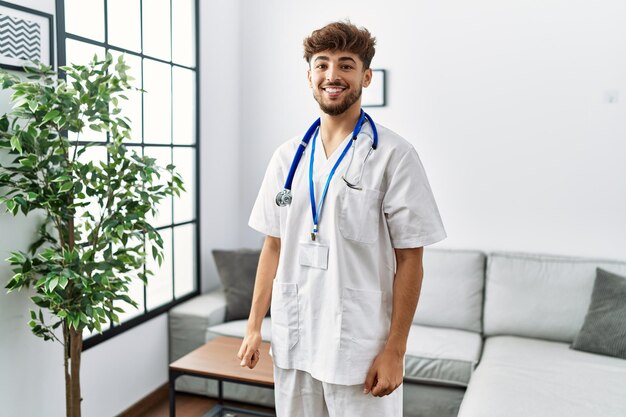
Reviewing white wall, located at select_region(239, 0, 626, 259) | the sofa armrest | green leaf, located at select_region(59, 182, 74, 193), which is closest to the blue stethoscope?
green leaf, located at select_region(59, 182, 74, 193)

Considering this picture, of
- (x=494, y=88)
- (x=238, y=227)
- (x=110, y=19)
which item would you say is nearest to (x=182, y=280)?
(x=238, y=227)

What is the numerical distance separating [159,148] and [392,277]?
1.93m

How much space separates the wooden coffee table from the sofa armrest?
0.28 meters

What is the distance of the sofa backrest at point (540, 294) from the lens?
2979 millimetres

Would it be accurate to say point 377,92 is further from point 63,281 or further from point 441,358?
point 63,281

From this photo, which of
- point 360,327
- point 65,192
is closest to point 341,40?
point 360,327

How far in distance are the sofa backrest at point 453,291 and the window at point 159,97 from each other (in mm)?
1375

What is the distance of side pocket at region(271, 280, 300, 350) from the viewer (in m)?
1.58

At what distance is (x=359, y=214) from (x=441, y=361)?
Answer: 1.53 m

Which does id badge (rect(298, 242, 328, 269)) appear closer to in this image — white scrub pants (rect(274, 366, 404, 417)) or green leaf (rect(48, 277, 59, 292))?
white scrub pants (rect(274, 366, 404, 417))

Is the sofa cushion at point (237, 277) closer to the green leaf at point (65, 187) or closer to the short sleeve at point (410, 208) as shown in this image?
the green leaf at point (65, 187)

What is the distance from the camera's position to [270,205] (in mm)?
1697

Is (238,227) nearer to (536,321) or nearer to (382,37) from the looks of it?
(382,37)

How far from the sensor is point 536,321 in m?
3.02
